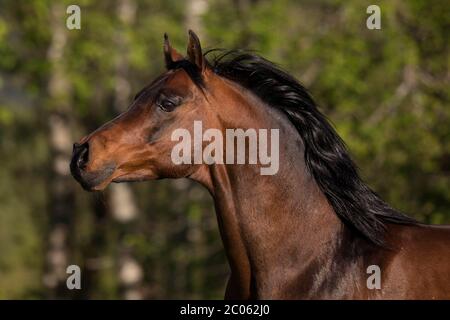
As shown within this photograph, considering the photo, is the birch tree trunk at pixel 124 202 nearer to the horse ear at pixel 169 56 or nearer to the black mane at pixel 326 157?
the horse ear at pixel 169 56

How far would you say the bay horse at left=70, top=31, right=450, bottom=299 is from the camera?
4.78m

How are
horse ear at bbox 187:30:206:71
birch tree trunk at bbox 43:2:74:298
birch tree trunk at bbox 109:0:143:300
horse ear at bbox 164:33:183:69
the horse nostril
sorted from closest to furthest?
1. the horse nostril
2. horse ear at bbox 187:30:206:71
3. horse ear at bbox 164:33:183:69
4. birch tree trunk at bbox 109:0:143:300
5. birch tree trunk at bbox 43:2:74:298

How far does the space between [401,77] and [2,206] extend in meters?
9.98

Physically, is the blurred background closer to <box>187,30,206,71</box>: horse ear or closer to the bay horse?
the bay horse

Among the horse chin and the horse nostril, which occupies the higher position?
the horse nostril

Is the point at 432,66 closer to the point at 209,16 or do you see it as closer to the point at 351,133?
the point at 351,133

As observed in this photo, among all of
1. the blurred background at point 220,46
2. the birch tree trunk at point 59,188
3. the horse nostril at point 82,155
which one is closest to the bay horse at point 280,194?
the horse nostril at point 82,155

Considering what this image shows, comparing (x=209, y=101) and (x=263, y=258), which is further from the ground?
(x=209, y=101)

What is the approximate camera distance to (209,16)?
13.7m

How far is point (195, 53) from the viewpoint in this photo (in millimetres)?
4953

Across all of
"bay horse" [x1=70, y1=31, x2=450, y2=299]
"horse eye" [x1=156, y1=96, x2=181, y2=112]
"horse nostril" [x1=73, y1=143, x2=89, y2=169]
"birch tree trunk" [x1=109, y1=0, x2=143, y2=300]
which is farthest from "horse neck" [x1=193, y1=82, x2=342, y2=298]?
"birch tree trunk" [x1=109, y1=0, x2=143, y2=300]

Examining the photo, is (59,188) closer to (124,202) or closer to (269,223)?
A: (124,202)
